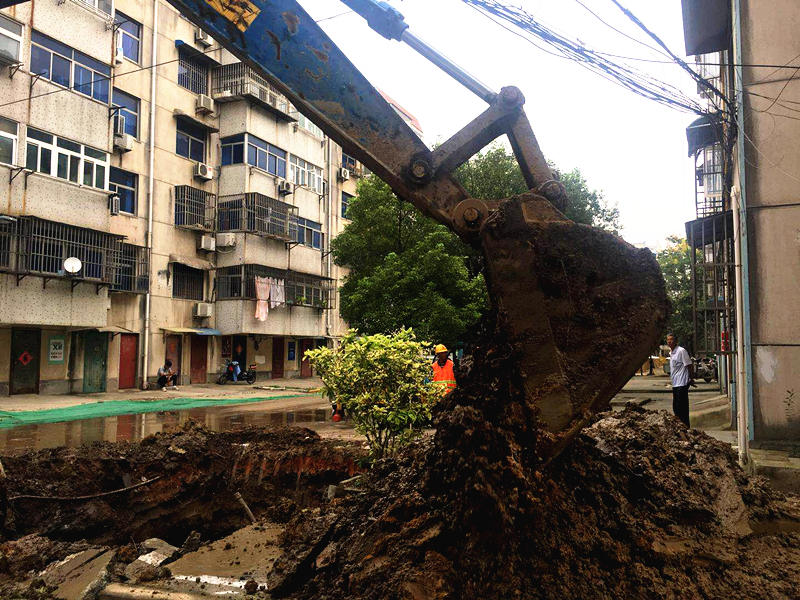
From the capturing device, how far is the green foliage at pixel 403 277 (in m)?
21.8

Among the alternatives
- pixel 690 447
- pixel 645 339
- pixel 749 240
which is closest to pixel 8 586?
pixel 645 339

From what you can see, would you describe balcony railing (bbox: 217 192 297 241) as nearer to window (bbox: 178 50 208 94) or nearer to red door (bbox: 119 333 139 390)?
window (bbox: 178 50 208 94)

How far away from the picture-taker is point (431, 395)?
6.95m

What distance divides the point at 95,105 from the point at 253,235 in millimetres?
8845

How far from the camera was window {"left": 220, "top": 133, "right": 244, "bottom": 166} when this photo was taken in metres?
29.0

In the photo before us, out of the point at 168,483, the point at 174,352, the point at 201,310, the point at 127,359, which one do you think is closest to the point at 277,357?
the point at 201,310

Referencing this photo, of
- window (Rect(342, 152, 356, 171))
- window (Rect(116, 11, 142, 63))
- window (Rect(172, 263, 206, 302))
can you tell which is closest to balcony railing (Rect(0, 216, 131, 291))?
window (Rect(172, 263, 206, 302))

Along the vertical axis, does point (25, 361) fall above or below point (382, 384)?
below

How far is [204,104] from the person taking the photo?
90.5ft

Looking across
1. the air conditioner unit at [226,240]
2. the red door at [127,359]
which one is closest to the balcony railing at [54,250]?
the red door at [127,359]

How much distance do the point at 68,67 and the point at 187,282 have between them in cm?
962

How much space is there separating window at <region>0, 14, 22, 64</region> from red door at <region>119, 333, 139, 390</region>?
10.2 m

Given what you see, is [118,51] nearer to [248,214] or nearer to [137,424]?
[248,214]

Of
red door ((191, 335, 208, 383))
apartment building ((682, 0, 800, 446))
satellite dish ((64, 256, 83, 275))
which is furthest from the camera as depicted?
red door ((191, 335, 208, 383))
